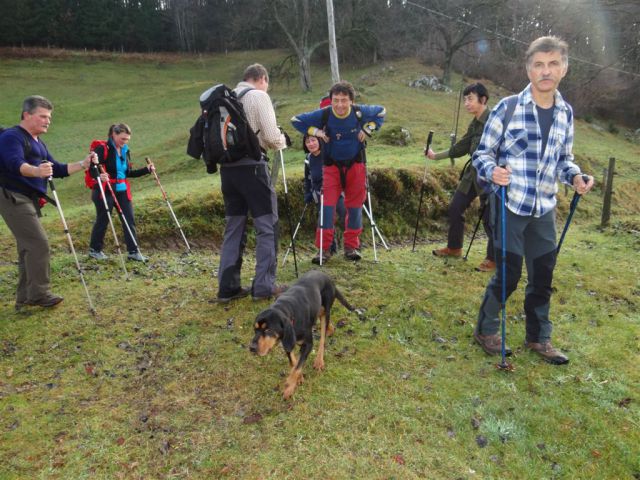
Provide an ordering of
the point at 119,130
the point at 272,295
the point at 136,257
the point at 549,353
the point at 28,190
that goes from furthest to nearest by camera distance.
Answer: the point at 136,257 < the point at 119,130 < the point at 272,295 < the point at 28,190 < the point at 549,353

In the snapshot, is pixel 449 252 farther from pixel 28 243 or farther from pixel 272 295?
pixel 28 243

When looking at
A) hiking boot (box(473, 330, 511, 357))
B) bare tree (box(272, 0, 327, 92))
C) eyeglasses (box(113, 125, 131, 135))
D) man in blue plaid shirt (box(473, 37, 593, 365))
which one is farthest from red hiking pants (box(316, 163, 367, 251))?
bare tree (box(272, 0, 327, 92))

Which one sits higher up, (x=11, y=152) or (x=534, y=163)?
(x=11, y=152)

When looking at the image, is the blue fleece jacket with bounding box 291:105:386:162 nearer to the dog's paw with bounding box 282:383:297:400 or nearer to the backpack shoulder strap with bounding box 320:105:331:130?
the backpack shoulder strap with bounding box 320:105:331:130

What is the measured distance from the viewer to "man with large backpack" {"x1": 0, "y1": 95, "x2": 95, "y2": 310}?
20.3ft

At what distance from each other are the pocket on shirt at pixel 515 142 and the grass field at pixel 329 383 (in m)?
2.75

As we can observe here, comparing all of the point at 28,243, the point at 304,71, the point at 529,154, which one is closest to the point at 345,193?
the point at 529,154

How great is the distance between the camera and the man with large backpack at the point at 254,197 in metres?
6.32

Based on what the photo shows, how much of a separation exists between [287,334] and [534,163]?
3.48 m

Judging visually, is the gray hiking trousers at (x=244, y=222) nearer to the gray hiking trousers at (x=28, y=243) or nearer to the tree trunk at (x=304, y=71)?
the gray hiking trousers at (x=28, y=243)

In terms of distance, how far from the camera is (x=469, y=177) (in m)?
8.57

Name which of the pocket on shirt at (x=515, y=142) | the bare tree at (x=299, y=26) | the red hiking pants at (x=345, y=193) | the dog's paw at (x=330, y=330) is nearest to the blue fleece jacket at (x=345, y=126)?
the red hiking pants at (x=345, y=193)

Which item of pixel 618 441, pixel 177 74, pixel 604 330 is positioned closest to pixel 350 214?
pixel 604 330

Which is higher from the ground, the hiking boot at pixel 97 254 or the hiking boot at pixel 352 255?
the hiking boot at pixel 97 254
